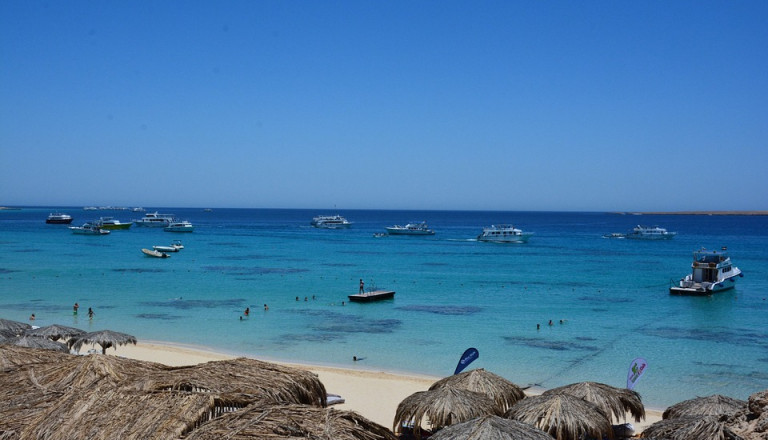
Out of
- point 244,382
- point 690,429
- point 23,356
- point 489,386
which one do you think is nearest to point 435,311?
point 489,386

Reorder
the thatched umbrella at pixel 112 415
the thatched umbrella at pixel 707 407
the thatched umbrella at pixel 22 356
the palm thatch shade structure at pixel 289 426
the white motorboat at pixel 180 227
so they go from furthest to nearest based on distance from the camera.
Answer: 1. the white motorboat at pixel 180 227
2. the thatched umbrella at pixel 707 407
3. the thatched umbrella at pixel 22 356
4. the thatched umbrella at pixel 112 415
5. the palm thatch shade structure at pixel 289 426

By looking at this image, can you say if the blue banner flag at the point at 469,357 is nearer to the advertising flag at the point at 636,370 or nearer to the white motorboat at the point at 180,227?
the advertising flag at the point at 636,370

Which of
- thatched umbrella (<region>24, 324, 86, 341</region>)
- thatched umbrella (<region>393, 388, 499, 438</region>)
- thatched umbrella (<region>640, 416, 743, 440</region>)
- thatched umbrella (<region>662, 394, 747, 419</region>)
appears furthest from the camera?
thatched umbrella (<region>24, 324, 86, 341</region>)

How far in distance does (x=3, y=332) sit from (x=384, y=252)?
175ft

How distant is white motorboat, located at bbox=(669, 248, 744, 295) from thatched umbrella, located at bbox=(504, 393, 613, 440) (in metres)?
33.2

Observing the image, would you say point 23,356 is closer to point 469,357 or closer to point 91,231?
point 469,357

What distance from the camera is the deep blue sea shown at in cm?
2211

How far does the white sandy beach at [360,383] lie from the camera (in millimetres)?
15672

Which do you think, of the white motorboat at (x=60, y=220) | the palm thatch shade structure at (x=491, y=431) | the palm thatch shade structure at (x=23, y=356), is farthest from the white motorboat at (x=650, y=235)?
the white motorboat at (x=60, y=220)

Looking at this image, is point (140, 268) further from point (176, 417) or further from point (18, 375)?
point (176, 417)

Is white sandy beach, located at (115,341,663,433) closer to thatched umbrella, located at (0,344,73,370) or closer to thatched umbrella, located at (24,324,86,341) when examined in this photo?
thatched umbrella, located at (24,324,86,341)

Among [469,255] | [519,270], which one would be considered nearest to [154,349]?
[519,270]

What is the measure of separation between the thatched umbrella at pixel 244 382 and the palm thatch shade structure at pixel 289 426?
51.7 inches

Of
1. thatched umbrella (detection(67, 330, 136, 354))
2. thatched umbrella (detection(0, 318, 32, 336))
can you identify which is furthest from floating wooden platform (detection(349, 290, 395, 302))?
thatched umbrella (detection(0, 318, 32, 336))
